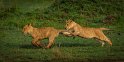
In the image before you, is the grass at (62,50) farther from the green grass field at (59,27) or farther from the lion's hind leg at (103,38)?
the lion's hind leg at (103,38)

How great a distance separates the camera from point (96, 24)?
16906 millimetres

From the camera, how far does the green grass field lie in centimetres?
1198

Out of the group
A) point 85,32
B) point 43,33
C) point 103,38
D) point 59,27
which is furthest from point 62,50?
point 59,27

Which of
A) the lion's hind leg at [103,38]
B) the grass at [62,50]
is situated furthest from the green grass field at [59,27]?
the lion's hind leg at [103,38]

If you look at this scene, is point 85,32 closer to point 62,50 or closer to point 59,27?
point 62,50

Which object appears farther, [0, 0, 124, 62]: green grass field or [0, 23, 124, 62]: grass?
[0, 0, 124, 62]: green grass field

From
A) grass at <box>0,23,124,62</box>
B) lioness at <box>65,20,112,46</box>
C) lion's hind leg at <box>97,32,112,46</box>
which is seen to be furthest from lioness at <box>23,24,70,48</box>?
lion's hind leg at <box>97,32,112,46</box>

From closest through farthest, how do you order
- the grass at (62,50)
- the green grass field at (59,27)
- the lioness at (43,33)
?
the grass at (62,50)
the green grass field at (59,27)
the lioness at (43,33)

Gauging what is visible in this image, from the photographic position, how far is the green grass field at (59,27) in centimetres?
1198

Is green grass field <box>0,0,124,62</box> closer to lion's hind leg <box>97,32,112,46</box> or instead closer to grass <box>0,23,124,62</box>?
grass <box>0,23,124,62</box>

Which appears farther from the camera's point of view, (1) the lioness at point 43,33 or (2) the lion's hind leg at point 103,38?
(2) the lion's hind leg at point 103,38

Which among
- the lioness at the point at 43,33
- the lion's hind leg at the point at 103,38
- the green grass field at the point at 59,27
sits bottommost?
the green grass field at the point at 59,27

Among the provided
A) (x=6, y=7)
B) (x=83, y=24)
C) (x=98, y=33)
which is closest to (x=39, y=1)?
(x=6, y=7)

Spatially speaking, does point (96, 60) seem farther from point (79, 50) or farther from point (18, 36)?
point (18, 36)
